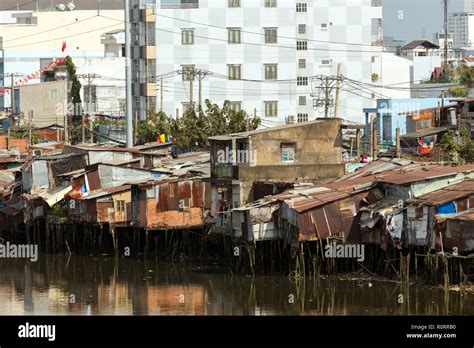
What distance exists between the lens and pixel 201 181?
43.0m

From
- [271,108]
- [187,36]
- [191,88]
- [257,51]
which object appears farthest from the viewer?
[271,108]

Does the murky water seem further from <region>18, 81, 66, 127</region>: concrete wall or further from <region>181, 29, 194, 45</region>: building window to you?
<region>18, 81, 66, 127</region>: concrete wall

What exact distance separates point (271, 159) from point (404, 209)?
25.5 feet

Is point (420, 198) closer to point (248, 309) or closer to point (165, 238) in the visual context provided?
point (248, 309)

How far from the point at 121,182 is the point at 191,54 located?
73.0ft

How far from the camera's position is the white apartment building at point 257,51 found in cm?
6675

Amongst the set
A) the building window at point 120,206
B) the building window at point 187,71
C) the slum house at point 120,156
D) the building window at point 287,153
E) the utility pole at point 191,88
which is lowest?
the building window at point 120,206

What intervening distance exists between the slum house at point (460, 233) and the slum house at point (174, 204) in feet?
37.9

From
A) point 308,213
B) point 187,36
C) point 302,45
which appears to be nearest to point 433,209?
point 308,213

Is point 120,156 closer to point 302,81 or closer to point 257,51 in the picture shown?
point 257,51

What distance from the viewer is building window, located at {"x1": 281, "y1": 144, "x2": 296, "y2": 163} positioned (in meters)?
42.0

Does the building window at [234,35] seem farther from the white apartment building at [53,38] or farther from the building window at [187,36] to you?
the white apartment building at [53,38]

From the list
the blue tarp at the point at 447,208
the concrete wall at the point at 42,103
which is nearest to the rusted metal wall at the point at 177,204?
the blue tarp at the point at 447,208

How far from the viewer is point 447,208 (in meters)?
34.4
